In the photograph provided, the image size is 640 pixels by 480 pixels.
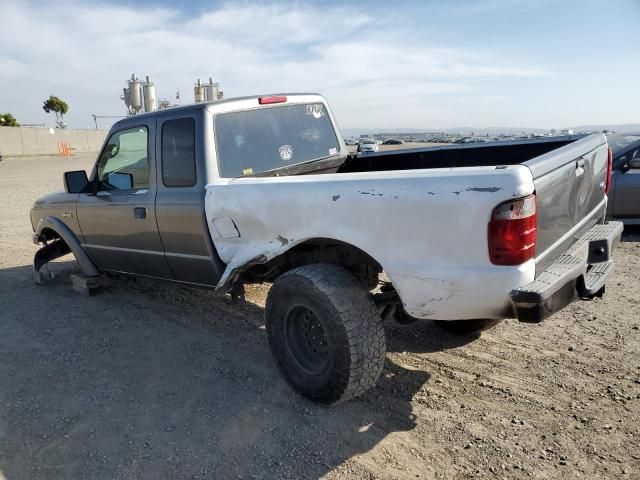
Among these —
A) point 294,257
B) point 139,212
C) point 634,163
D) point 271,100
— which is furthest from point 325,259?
point 634,163

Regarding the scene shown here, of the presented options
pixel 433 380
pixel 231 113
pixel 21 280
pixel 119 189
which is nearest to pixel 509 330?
pixel 433 380

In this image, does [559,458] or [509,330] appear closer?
[559,458]

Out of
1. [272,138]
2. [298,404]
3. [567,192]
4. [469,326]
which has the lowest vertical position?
[298,404]

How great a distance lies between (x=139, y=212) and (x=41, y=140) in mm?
52371

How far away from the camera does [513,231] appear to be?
2467mm

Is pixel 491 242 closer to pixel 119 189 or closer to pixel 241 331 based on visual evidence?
pixel 241 331

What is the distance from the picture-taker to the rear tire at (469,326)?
159 inches

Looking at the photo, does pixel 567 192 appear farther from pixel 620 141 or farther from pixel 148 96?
pixel 148 96

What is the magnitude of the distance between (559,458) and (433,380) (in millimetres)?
1013

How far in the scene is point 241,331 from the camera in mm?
4566

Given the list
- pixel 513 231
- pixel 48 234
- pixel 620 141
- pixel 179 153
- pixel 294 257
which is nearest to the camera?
pixel 513 231

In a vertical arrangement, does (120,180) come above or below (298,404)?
above

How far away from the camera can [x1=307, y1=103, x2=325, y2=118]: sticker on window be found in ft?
15.6

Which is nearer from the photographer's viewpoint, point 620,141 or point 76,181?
point 76,181
